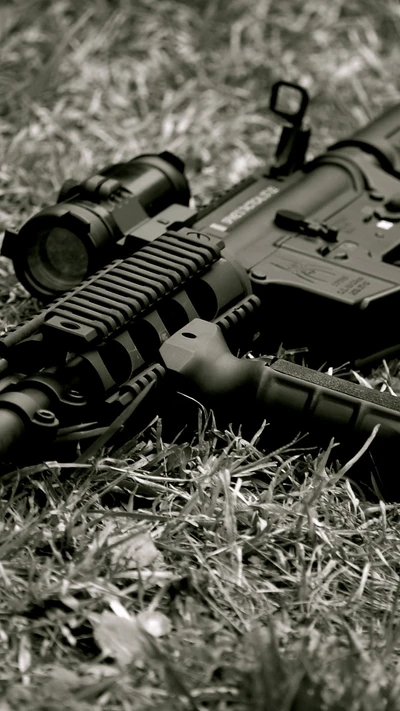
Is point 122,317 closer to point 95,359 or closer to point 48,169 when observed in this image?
point 95,359

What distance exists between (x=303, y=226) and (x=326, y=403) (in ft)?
3.06

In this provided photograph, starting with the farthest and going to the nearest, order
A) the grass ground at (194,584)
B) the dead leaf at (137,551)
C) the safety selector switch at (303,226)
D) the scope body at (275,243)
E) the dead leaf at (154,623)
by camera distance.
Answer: the safety selector switch at (303,226) < the scope body at (275,243) < the dead leaf at (137,551) < the dead leaf at (154,623) < the grass ground at (194,584)

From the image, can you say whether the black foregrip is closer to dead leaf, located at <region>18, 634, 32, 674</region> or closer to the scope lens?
the scope lens

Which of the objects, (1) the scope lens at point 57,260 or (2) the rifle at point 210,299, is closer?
(2) the rifle at point 210,299

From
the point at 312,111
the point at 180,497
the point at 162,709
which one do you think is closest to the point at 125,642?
the point at 162,709

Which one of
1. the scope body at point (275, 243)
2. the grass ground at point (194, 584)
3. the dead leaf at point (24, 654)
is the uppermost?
the scope body at point (275, 243)

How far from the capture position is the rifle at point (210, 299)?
9.37ft

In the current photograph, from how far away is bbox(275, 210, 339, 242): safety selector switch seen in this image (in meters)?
3.62

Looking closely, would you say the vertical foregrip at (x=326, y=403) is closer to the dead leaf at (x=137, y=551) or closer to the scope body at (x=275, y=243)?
the scope body at (x=275, y=243)

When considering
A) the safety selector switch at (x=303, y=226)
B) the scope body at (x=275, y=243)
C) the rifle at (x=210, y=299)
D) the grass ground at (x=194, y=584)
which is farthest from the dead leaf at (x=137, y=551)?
the safety selector switch at (x=303, y=226)

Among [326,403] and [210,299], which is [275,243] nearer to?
[210,299]

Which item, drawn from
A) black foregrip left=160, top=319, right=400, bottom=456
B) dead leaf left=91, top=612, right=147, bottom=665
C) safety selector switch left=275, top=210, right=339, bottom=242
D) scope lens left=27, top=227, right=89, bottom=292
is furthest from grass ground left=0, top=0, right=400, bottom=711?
safety selector switch left=275, top=210, right=339, bottom=242

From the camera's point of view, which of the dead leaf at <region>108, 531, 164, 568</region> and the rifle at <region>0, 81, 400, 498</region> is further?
the rifle at <region>0, 81, 400, 498</region>

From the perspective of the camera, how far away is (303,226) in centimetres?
364
